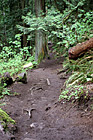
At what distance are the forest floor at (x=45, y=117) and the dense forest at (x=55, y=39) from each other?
1.45 feet

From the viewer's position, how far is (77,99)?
4.61m

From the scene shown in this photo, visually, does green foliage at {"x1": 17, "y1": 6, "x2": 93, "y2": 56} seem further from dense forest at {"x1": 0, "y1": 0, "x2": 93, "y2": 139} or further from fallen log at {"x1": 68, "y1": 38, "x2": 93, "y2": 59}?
fallen log at {"x1": 68, "y1": 38, "x2": 93, "y2": 59}

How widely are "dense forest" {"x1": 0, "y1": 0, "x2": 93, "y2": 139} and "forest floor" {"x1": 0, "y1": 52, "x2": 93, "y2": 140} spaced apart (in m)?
0.44

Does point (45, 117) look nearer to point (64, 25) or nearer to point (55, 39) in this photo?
point (64, 25)

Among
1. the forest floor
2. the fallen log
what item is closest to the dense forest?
the fallen log

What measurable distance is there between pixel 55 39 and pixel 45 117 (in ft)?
31.1

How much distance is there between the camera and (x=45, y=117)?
458 centimetres

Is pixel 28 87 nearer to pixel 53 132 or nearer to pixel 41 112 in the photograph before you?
pixel 41 112

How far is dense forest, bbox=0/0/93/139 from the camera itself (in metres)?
6.08

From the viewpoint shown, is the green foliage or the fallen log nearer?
the fallen log

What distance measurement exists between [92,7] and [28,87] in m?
14.5

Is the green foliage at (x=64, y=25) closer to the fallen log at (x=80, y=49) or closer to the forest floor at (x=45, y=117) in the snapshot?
the fallen log at (x=80, y=49)

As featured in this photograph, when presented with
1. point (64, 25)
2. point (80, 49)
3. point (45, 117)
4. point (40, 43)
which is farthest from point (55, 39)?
point (45, 117)

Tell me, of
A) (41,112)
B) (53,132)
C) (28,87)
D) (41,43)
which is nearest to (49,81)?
(28,87)
